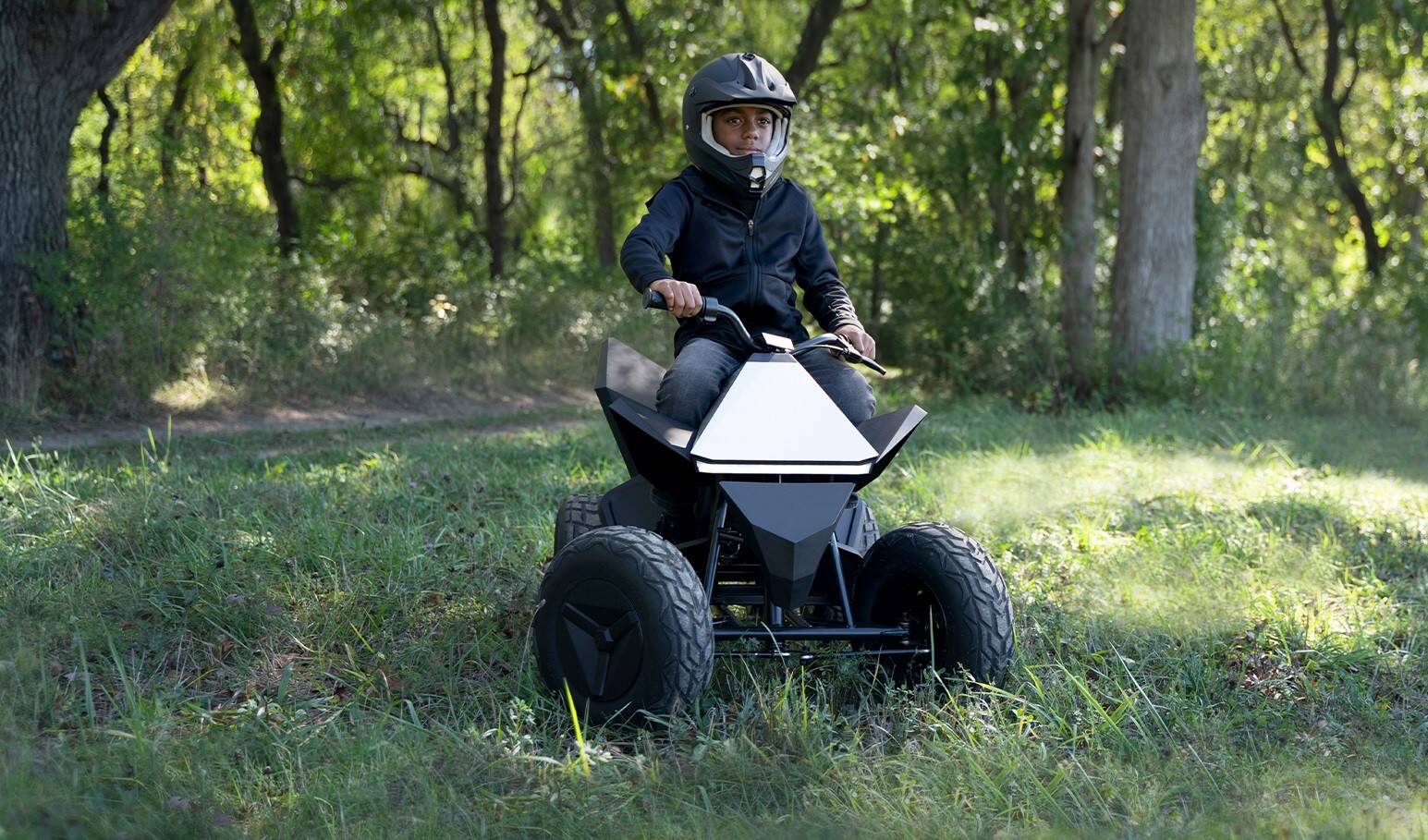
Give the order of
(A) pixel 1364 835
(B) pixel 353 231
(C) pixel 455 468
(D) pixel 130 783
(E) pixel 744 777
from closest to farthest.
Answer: (A) pixel 1364 835 < (D) pixel 130 783 < (E) pixel 744 777 < (C) pixel 455 468 < (B) pixel 353 231

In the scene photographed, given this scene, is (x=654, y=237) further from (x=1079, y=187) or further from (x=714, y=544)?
(x=1079, y=187)

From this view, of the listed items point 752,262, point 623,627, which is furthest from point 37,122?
point 623,627

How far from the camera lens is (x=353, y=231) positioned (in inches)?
769

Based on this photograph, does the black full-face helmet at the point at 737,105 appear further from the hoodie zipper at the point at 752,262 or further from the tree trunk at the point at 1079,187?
the tree trunk at the point at 1079,187

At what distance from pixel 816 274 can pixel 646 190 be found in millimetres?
13873

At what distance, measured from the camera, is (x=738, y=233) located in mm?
4445

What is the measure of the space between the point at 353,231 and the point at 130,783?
56.7 feet

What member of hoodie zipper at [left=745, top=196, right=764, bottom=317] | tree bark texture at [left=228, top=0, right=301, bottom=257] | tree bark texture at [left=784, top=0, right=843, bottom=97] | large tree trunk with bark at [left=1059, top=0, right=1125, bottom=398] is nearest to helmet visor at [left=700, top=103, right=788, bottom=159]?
hoodie zipper at [left=745, top=196, right=764, bottom=317]

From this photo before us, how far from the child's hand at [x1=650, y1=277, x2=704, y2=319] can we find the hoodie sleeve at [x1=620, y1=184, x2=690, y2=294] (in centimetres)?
16

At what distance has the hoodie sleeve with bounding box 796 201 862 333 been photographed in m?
4.62

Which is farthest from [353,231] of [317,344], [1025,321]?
[1025,321]

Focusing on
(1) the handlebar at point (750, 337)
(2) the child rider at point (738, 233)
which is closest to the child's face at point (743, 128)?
(2) the child rider at point (738, 233)

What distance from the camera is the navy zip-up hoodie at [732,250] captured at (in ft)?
14.3

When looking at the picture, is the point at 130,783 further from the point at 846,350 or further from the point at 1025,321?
the point at 1025,321
